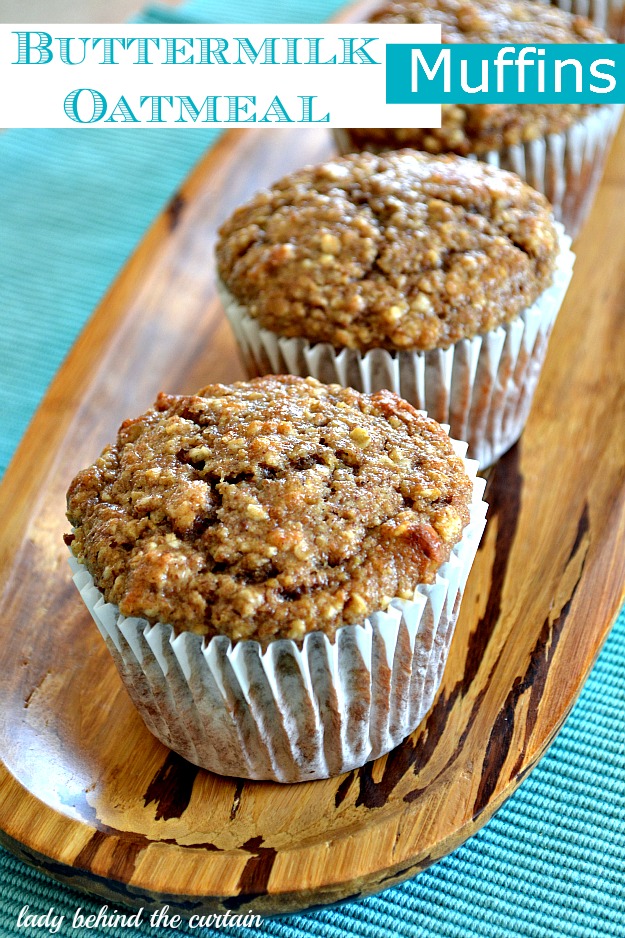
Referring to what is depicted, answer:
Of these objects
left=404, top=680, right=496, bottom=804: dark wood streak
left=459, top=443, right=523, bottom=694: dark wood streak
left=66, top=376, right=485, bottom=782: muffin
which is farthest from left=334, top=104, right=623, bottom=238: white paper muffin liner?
left=404, top=680, right=496, bottom=804: dark wood streak

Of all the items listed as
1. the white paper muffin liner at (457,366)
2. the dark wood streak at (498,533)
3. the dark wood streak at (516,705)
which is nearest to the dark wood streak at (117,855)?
the dark wood streak at (516,705)

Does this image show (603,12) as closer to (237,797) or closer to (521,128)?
(521,128)

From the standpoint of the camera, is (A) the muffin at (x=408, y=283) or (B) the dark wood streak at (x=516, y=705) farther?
(A) the muffin at (x=408, y=283)

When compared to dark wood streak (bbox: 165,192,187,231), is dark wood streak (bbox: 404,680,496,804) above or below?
below

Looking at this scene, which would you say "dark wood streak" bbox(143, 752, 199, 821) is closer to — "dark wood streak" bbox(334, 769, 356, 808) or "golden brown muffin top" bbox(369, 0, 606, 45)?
"dark wood streak" bbox(334, 769, 356, 808)

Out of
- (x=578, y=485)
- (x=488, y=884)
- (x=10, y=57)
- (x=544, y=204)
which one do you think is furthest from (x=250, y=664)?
(x=10, y=57)

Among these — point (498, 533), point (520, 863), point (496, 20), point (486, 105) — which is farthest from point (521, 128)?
point (520, 863)

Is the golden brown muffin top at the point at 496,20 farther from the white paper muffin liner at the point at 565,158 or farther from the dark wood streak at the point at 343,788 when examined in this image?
the dark wood streak at the point at 343,788
